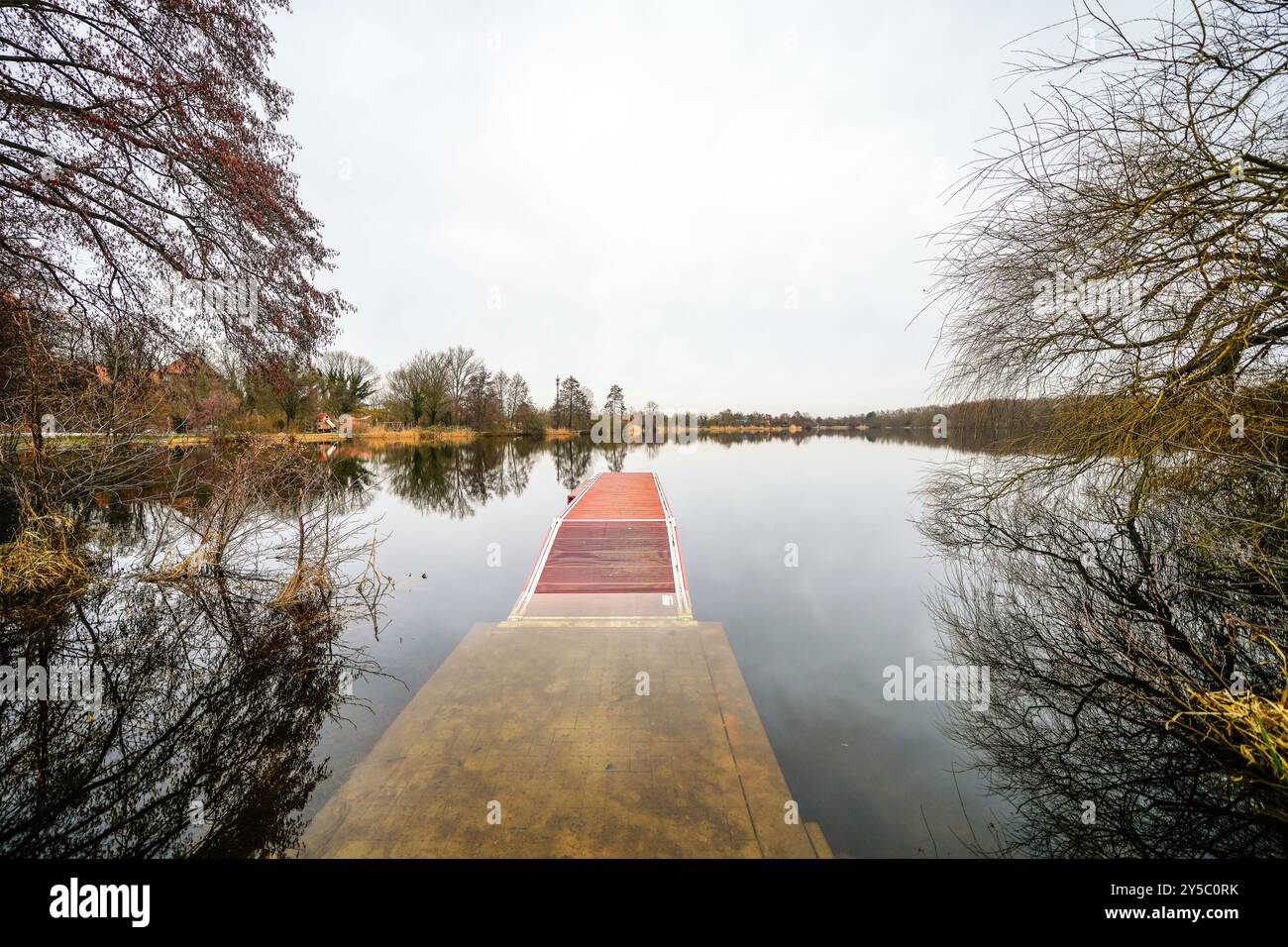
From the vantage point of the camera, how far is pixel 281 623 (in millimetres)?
6281

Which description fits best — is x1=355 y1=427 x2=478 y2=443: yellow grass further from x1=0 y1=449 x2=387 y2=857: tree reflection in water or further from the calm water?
x1=0 y1=449 x2=387 y2=857: tree reflection in water

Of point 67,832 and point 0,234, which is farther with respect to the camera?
point 0,234

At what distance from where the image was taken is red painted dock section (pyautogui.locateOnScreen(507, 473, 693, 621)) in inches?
264

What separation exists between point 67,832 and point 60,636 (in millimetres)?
4362

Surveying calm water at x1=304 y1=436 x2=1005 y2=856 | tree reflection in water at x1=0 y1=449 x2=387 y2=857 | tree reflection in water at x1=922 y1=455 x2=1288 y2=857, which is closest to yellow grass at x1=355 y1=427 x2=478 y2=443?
calm water at x1=304 y1=436 x2=1005 y2=856

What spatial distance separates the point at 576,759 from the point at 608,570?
504 cm

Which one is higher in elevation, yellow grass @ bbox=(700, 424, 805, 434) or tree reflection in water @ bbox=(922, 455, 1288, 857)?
yellow grass @ bbox=(700, 424, 805, 434)

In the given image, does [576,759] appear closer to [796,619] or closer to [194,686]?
[194,686]

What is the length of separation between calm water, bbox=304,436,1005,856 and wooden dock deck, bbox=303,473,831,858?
0.48m

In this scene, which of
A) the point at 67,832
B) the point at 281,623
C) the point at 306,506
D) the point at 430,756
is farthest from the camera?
the point at 306,506

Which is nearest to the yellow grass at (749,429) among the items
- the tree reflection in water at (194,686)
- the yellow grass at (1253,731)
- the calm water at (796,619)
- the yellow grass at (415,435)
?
the yellow grass at (415,435)
